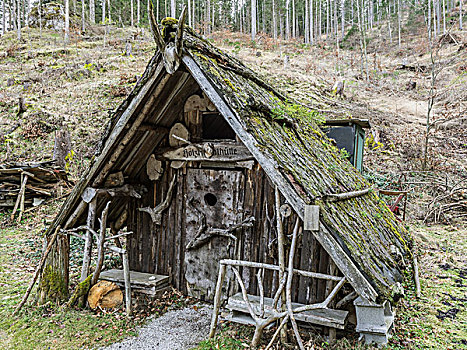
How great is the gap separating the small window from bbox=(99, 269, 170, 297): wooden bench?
10.2 ft

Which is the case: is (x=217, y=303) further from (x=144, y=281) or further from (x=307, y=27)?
(x=307, y=27)

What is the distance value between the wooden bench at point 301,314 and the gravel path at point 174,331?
0.69 metres

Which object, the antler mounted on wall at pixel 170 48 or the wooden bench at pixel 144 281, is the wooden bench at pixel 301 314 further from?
the antler mounted on wall at pixel 170 48

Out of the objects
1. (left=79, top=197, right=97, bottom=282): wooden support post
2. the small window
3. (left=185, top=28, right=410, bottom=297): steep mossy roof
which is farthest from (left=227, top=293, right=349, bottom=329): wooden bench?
the small window

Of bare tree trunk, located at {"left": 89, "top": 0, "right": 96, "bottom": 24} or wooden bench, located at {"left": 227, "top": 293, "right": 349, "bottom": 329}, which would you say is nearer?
wooden bench, located at {"left": 227, "top": 293, "right": 349, "bottom": 329}

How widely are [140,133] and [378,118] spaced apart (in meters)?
18.6

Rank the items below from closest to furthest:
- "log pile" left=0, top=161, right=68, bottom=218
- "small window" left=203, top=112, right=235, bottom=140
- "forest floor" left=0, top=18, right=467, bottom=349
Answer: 1. "forest floor" left=0, top=18, right=467, bottom=349
2. "small window" left=203, top=112, right=235, bottom=140
3. "log pile" left=0, top=161, right=68, bottom=218

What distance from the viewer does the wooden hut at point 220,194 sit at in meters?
4.70

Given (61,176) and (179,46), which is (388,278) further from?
(61,176)

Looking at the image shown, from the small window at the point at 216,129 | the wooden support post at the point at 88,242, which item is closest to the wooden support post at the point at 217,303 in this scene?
the wooden support post at the point at 88,242

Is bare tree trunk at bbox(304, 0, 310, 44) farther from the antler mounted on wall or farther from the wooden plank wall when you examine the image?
the antler mounted on wall

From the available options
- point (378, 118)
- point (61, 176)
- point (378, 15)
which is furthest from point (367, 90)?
point (378, 15)

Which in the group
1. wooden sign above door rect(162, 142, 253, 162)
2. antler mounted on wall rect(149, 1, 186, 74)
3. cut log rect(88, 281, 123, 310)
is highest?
antler mounted on wall rect(149, 1, 186, 74)

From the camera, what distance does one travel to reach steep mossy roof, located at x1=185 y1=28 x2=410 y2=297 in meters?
4.51
